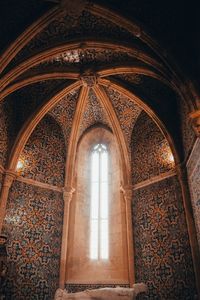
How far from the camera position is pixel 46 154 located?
11.6 metres

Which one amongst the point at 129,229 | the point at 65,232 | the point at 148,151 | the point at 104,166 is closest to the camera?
the point at 129,229

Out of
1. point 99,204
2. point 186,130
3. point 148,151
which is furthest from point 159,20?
point 99,204

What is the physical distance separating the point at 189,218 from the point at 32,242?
5242 millimetres

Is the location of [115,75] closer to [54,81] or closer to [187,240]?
[54,81]

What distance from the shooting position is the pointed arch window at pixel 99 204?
10.7 meters

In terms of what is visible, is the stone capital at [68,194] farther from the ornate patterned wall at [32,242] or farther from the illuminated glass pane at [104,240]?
the illuminated glass pane at [104,240]

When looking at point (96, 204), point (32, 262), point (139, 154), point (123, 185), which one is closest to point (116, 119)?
point (139, 154)

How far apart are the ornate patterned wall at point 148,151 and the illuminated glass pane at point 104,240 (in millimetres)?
2043

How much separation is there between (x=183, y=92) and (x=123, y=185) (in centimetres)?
491

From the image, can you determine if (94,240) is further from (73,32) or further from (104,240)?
(73,32)

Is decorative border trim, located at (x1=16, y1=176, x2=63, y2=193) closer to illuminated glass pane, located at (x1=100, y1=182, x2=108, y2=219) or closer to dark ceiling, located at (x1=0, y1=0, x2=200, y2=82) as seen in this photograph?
illuminated glass pane, located at (x1=100, y1=182, x2=108, y2=219)

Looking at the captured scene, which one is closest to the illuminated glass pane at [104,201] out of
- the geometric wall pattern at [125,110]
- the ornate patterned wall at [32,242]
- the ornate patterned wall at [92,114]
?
the ornate patterned wall at [32,242]

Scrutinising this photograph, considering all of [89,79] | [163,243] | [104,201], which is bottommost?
[163,243]

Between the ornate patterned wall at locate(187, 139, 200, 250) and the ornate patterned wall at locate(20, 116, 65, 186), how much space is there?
5.33 metres
